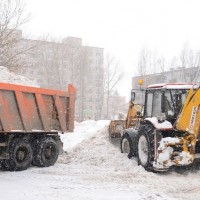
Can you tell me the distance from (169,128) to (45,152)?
3.65 m

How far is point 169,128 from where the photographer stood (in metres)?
9.70

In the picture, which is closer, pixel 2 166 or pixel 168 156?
pixel 168 156

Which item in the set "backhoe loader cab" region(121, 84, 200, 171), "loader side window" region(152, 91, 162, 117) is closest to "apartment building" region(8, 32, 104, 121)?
"loader side window" region(152, 91, 162, 117)

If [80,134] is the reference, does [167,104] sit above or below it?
above

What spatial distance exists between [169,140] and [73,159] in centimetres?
395

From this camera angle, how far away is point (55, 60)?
5300cm

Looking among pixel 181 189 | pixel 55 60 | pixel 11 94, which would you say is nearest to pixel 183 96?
pixel 181 189

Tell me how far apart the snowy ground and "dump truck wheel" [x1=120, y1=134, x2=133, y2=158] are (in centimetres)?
20

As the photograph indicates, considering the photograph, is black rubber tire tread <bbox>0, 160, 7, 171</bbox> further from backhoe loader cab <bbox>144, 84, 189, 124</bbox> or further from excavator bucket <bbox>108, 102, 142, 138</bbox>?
excavator bucket <bbox>108, 102, 142, 138</bbox>

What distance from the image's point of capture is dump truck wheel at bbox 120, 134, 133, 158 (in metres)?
11.6

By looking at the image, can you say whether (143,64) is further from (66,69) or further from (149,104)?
(149,104)

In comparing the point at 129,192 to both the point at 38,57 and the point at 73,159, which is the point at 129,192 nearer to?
the point at 73,159

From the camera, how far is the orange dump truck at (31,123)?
9836mm

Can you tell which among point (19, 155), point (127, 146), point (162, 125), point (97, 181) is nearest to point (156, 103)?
point (162, 125)
